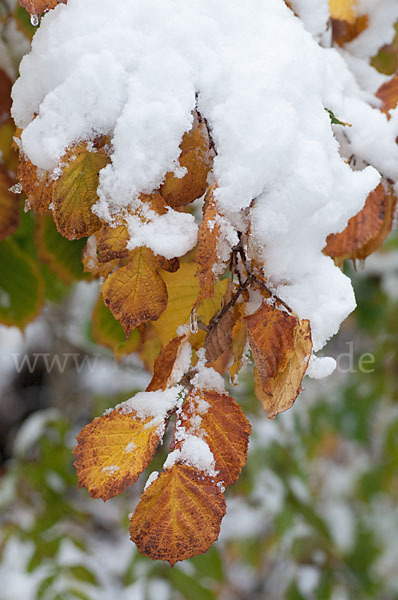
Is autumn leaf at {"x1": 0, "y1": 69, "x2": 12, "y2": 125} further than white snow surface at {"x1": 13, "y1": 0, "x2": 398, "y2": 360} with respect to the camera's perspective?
Yes

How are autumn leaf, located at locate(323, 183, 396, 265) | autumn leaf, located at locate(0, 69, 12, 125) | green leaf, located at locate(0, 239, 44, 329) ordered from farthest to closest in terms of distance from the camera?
green leaf, located at locate(0, 239, 44, 329), autumn leaf, located at locate(0, 69, 12, 125), autumn leaf, located at locate(323, 183, 396, 265)

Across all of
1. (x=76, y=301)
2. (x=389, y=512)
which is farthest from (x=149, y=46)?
(x=389, y=512)

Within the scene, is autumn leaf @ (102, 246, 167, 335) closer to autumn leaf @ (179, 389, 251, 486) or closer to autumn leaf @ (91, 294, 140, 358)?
autumn leaf @ (179, 389, 251, 486)

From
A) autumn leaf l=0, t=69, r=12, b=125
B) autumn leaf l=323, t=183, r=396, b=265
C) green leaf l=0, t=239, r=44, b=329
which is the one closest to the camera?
autumn leaf l=323, t=183, r=396, b=265

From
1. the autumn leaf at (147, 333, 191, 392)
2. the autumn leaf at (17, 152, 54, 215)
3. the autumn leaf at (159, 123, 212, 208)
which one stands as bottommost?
the autumn leaf at (147, 333, 191, 392)

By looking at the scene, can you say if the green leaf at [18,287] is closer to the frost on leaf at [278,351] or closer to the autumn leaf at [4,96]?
the autumn leaf at [4,96]

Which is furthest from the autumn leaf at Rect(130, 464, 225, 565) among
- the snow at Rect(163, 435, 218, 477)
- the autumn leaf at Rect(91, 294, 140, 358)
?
the autumn leaf at Rect(91, 294, 140, 358)

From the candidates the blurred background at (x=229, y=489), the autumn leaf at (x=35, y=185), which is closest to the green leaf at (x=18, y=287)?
the blurred background at (x=229, y=489)

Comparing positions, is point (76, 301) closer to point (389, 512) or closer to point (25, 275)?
point (25, 275)

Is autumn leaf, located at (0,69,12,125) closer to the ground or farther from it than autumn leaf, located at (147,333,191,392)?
farther from it
